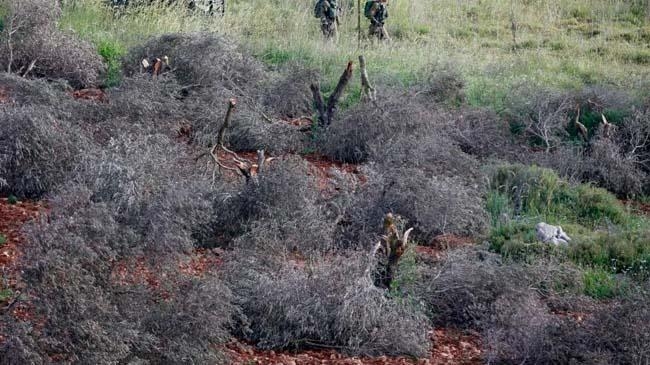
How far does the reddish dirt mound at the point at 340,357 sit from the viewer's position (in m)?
5.55

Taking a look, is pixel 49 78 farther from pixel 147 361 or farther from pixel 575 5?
pixel 575 5

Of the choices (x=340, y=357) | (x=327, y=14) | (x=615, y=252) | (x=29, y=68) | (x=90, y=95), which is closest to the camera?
(x=340, y=357)

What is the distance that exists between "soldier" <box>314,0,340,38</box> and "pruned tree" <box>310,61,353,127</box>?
4787 mm

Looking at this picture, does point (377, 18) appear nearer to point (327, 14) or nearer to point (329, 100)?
point (327, 14)

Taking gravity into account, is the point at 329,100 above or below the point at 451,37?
above

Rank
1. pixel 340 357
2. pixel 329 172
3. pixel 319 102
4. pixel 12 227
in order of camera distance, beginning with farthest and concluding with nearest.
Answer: pixel 319 102 → pixel 329 172 → pixel 12 227 → pixel 340 357

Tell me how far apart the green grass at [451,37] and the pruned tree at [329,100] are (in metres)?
1.45

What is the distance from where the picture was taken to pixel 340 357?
224 inches

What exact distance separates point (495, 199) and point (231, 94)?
2931mm

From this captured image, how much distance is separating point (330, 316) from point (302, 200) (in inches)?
59.4

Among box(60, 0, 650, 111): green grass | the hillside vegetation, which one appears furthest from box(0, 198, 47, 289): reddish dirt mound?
box(60, 0, 650, 111): green grass

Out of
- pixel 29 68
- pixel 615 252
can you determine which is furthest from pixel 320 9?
pixel 615 252

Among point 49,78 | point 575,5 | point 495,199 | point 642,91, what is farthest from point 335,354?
point 575,5

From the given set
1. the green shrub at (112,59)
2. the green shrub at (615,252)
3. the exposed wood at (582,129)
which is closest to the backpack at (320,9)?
the green shrub at (112,59)
